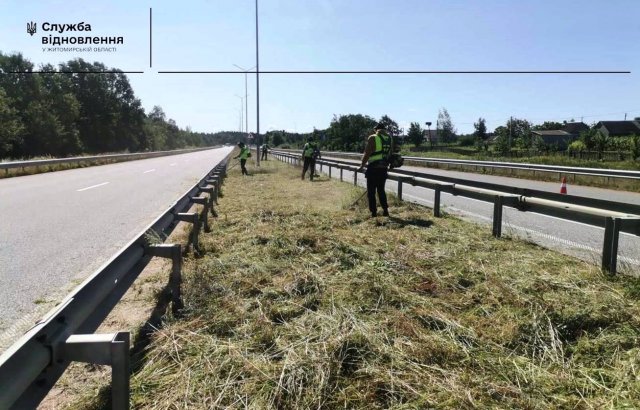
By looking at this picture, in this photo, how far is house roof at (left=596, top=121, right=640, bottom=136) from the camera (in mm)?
110562

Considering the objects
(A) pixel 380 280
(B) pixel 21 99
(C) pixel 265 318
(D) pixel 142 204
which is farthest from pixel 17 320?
(B) pixel 21 99

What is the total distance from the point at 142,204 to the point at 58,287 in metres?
7.39

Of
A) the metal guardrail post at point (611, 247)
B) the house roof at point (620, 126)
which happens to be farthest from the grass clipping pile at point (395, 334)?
the house roof at point (620, 126)

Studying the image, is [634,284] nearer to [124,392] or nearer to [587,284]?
[587,284]

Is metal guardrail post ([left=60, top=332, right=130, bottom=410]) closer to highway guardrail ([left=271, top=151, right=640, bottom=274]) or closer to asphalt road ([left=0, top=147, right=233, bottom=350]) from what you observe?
asphalt road ([left=0, top=147, right=233, bottom=350])

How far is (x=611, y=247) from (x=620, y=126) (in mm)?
127487

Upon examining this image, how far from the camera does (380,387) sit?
9.33 feet

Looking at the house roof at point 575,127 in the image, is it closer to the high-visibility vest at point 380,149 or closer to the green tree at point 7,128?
the green tree at point 7,128

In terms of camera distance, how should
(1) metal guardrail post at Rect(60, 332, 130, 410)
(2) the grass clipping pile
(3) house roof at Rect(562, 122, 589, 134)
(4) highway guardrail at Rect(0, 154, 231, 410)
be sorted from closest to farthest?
1. (4) highway guardrail at Rect(0, 154, 231, 410)
2. (1) metal guardrail post at Rect(60, 332, 130, 410)
3. (2) the grass clipping pile
4. (3) house roof at Rect(562, 122, 589, 134)

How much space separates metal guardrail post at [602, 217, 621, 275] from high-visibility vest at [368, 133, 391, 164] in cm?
491

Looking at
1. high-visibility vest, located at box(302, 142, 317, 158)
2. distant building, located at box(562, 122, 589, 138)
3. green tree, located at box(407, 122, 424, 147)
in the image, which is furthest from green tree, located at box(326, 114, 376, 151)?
high-visibility vest, located at box(302, 142, 317, 158)

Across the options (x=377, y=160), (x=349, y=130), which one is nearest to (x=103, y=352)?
(x=377, y=160)

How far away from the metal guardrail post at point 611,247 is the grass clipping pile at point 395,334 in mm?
151

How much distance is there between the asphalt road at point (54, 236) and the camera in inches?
194
